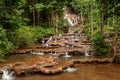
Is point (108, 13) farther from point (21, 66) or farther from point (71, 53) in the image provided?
point (21, 66)

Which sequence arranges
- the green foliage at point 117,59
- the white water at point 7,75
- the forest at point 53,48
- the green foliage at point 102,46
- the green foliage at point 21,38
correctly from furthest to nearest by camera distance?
the green foliage at point 21,38 < the green foliage at point 102,46 < the green foliage at point 117,59 < the forest at point 53,48 < the white water at point 7,75

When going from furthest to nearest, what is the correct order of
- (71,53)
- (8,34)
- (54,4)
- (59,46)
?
(54,4), (59,46), (71,53), (8,34)

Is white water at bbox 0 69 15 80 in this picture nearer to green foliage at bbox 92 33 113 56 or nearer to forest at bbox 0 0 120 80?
forest at bbox 0 0 120 80

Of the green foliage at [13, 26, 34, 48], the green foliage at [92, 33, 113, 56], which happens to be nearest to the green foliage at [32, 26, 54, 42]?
the green foliage at [13, 26, 34, 48]

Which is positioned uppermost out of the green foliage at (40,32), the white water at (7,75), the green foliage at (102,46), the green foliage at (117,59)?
the green foliage at (40,32)

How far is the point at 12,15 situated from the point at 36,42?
9.59m

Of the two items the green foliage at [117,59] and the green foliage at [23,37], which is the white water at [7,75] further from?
the green foliage at [117,59]

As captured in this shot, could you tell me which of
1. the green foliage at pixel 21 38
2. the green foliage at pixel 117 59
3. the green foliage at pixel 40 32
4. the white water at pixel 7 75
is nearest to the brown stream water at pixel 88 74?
the white water at pixel 7 75

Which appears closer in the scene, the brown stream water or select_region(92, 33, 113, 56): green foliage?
the brown stream water

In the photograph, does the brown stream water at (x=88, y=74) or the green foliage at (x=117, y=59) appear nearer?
the brown stream water at (x=88, y=74)

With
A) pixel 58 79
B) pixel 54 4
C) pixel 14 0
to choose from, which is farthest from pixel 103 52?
pixel 54 4

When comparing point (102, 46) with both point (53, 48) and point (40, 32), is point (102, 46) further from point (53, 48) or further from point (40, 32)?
point (40, 32)

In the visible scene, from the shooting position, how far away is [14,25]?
19.4 meters

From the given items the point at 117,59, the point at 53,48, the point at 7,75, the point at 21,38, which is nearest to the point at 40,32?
the point at 53,48
